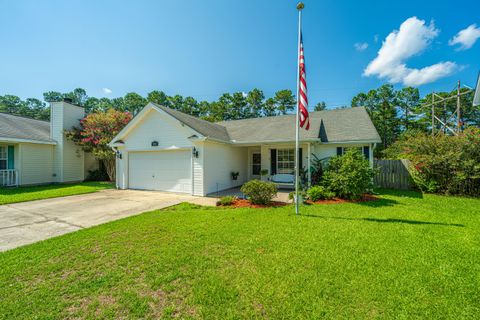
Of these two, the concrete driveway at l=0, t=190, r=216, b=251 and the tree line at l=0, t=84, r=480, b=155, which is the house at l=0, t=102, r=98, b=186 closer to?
the concrete driveway at l=0, t=190, r=216, b=251

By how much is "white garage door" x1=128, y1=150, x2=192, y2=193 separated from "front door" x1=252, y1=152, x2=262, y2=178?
5024 millimetres

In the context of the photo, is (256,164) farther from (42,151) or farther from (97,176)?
(42,151)

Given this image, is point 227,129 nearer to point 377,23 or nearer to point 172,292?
point 377,23

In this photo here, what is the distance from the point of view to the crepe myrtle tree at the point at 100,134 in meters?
14.9

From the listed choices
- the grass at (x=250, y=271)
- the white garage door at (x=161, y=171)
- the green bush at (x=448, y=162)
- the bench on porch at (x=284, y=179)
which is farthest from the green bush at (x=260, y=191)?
the green bush at (x=448, y=162)

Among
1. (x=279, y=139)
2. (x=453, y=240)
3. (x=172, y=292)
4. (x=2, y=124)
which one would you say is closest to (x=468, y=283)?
(x=453, y=240)

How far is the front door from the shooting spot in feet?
44.9

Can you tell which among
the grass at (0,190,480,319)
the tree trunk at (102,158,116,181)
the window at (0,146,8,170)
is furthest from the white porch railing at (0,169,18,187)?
the grass at (0,190,480,319)

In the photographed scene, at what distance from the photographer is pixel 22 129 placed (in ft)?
45.9

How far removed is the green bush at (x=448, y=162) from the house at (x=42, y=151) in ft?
74.2

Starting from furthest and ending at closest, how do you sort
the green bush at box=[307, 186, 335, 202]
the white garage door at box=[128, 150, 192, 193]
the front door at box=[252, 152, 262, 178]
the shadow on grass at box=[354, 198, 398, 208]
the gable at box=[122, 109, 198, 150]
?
the front door at box=[252, 152, 262, 178] → the white garage door at box=[128, 150, 192, 193] → the gable at box=[122, 109, 198, 150] → the green bush at box=[307, 186, 335, 202] → the shadow on grass at box=[354, 198, 398, 208]

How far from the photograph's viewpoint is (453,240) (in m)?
4.36

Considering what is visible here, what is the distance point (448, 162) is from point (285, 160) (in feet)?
24.4

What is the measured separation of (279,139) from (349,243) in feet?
23.3
